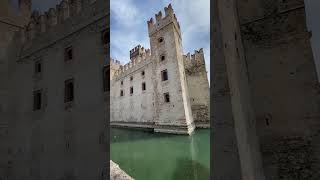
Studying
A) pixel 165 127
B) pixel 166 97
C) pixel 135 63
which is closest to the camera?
pixel 165 127

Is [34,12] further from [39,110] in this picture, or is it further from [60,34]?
[39,110]

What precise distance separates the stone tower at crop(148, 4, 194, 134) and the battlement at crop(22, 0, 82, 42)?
34.9 feet

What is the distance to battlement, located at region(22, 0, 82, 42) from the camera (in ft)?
29.3

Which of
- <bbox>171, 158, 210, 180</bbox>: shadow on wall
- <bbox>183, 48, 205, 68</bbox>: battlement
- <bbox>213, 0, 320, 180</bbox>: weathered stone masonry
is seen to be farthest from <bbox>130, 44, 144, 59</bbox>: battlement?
<bbox>213, 0, 320, 180</bbox>: weathered stone masonry

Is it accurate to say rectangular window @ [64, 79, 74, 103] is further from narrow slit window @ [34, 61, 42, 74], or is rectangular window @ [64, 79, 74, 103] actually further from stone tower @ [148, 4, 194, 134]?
stone tower @ [148, 4, 194, 134]

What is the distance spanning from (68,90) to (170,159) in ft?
21.5

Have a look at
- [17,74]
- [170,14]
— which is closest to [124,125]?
[170,14]

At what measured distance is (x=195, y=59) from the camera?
Answer: 2152 centimetres

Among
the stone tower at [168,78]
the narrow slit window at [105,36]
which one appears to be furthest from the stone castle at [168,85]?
the narrow slit window at [105,36]

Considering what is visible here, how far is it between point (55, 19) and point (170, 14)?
39.6ft

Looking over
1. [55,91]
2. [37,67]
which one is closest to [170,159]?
[55,91]

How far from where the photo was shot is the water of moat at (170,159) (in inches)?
365

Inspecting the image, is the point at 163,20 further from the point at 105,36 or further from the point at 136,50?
the point at 136,50

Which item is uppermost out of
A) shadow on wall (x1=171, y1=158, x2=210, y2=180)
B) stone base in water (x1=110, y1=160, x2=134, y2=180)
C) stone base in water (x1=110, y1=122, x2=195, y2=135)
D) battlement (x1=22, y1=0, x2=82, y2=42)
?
battlement (x1=22, y1=0, x2=82, y2=42)
